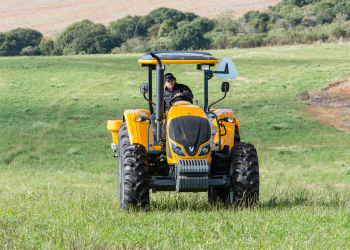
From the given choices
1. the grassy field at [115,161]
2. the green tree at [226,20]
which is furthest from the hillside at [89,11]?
the grassy field at [115,161]

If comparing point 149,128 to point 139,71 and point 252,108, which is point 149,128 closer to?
point 252,108

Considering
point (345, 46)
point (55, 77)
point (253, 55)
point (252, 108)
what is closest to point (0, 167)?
point (252, 108)

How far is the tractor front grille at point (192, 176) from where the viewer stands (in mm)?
5738

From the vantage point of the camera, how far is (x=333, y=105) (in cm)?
2525

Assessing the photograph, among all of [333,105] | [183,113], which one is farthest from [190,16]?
[183,113]

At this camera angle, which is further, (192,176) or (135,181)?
(135,181)

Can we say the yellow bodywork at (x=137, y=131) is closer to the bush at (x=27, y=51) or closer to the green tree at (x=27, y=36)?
the bush at (x=27, y=51)

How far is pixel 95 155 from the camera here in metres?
17.1

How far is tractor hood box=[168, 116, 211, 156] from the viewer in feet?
20.1

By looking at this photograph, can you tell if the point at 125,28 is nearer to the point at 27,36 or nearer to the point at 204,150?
the point at 27,36

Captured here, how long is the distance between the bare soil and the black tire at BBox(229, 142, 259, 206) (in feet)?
52.2

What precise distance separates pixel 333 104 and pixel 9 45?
65.2 meters

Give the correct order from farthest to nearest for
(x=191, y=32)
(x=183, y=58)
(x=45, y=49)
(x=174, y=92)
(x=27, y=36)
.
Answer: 1. (x=27, y=36)
2. (x=45, y=49)
3. (x=191, y=32)
4. (x=174, y=92)
5. (x=183, y=58)

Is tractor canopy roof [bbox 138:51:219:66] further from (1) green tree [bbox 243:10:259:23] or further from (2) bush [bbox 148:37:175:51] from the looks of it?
(1) green tree [bbox 243:10:259:23]
